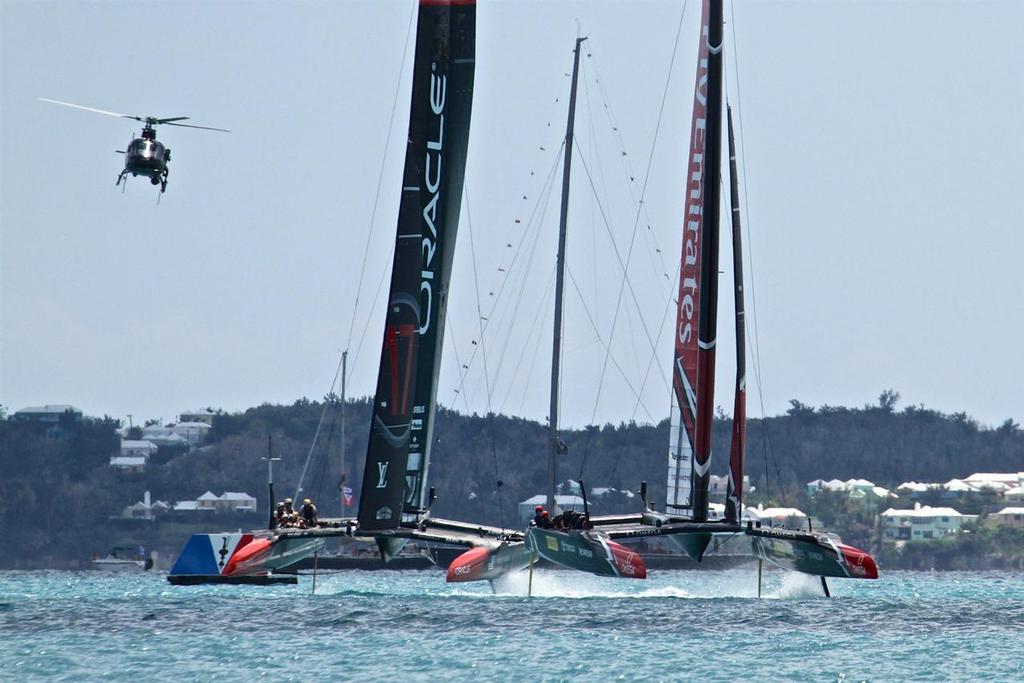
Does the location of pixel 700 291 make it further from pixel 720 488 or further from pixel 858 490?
pixel 858 490

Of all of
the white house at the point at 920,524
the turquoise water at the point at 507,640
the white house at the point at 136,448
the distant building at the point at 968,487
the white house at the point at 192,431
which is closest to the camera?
the turquoise water at the point at 507,640

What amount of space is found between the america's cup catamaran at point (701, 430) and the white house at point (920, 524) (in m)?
115

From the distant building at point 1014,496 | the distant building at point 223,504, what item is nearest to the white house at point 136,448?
the distant building at point 223,504

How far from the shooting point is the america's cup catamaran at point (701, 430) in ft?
101

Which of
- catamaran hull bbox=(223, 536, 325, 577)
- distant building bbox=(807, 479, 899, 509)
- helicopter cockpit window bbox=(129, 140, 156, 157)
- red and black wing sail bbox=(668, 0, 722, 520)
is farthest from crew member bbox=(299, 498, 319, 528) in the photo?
distant building bbox=(807, 479, 899, 509)

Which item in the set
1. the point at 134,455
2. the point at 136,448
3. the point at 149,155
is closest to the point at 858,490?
the point at 134,455

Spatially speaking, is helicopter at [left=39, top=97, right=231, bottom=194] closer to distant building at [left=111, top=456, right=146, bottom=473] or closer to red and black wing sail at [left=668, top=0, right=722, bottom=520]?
red and black wing sail at [left=668, top=0, right=722, bottom=520]

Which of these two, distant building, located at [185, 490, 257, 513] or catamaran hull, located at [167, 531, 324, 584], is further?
distant building, located at [185, 490, 257, 513]

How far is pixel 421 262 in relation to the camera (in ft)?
110

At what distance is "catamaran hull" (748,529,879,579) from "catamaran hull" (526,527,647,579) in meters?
2.51

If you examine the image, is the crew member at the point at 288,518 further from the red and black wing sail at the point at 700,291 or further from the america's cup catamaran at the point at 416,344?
the red and black wing sail at the point at 700,291

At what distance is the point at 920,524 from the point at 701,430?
121 meters

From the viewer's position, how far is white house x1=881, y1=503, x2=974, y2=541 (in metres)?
146

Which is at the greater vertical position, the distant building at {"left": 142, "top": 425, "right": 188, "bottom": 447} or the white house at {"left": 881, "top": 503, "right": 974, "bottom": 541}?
the distant building at {"left": 142, "top": 425, "right": 188, "bottom": 447}
